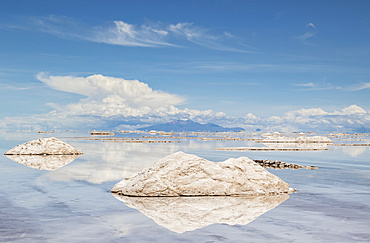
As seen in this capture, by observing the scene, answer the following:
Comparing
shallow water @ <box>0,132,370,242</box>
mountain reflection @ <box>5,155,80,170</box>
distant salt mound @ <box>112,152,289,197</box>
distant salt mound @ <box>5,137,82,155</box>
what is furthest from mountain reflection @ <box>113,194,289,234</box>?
distant salt mound @ <box>5,137,82,155</box>

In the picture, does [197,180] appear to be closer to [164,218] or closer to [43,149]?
[164,218]

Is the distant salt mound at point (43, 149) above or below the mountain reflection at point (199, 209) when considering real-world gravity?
above

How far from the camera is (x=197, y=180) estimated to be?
14.2 meters

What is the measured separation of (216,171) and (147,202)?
3.41 meters

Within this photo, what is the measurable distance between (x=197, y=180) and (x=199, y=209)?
2953 mm

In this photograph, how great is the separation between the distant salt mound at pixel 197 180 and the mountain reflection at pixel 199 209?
52 cm

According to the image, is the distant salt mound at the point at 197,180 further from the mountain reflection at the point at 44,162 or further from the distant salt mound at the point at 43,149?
the distant salt mound at the point at 43,149

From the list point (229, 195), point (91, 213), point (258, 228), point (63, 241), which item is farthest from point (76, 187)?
point (258, 228)

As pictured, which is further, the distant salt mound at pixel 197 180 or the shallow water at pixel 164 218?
the distant salt mound at pixel 197 180

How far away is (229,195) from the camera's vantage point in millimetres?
14000

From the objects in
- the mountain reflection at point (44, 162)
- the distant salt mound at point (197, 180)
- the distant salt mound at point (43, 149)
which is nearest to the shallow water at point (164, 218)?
the distant salt mound at point (197, 180)

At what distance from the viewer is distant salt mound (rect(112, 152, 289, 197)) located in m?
13.8

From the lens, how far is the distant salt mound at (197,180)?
13.8m

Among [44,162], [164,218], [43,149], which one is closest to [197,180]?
[164,218]
